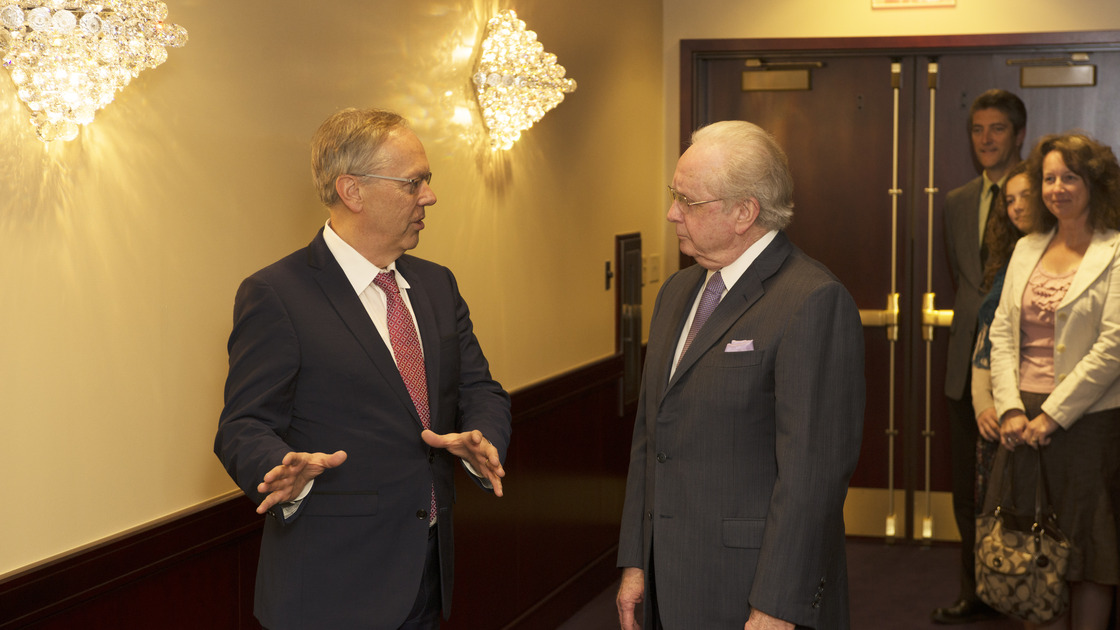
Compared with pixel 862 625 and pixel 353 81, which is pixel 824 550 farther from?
pixel 862 625

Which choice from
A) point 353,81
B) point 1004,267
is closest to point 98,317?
point 353,81

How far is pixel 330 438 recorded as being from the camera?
211cm

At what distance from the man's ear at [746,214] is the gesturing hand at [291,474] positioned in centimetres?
92

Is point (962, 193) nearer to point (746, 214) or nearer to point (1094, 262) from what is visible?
point (1094, 262)

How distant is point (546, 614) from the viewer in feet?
13.9

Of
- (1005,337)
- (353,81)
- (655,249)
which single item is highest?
(353,81)

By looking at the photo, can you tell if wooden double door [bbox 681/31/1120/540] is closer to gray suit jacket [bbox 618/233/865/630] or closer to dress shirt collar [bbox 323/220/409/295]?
gray suit jacket [bbox 618/233/865/630]

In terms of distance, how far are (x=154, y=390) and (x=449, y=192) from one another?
1410 mm

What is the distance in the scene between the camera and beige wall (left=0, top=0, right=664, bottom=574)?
1.96m

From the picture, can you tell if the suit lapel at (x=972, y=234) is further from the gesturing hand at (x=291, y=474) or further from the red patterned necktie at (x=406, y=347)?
the gesturing hand at (x=291, y=474)

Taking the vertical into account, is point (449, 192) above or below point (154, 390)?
above

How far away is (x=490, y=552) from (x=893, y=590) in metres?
2.07

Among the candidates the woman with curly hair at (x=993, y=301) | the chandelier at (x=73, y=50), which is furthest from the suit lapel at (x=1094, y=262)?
the chandelier at (x=73, y=50)

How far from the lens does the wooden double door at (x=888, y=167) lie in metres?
5.30
